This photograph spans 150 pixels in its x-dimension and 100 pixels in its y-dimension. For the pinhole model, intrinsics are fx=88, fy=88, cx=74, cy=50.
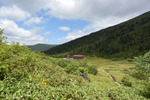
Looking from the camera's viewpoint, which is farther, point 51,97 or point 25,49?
point 25,49

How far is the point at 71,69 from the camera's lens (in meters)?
14.6

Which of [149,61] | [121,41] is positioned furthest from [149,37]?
[149,61]

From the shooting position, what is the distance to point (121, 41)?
605ft

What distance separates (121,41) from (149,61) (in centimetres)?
18011

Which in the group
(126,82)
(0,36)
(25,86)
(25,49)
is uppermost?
(0,36)

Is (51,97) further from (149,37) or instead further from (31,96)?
(149,37)

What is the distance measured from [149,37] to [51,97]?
20840 centimetres

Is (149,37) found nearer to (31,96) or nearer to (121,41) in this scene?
(121,41)

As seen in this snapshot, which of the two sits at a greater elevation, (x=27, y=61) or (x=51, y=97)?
(x=27, y=61)

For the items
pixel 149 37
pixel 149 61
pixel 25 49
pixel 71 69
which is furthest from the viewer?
pixel 149 37

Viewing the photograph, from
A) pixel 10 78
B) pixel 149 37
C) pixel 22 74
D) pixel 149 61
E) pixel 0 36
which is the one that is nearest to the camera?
pixel 10 78

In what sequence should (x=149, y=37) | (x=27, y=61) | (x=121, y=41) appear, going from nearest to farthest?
1. (x=27, y=61)
2. (x=149, y=37)
3. (x=121, y=41)

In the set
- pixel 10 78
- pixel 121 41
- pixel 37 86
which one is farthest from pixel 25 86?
pixel 121 41

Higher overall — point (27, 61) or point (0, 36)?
point (0, 36)
